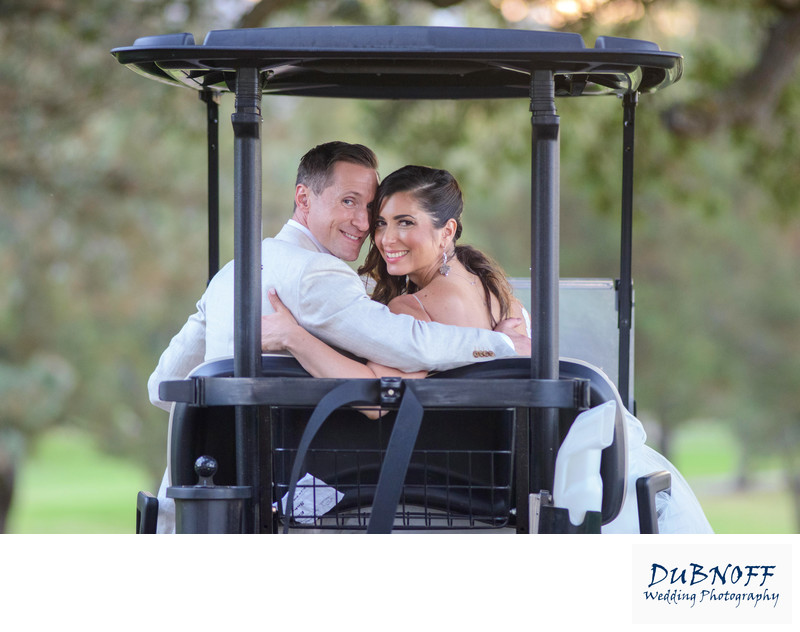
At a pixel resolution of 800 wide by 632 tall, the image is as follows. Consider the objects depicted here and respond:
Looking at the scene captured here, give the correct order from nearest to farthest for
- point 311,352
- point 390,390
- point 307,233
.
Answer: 1. point 390,390
2. point 311,352
3. point 307,233

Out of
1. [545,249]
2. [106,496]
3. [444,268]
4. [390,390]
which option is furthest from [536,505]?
[106,496]

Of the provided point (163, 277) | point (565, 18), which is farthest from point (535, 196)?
point (163, 277)

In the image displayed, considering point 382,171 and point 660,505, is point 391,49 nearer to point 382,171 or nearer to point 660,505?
point 660,505

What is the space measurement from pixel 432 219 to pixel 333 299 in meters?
0.38

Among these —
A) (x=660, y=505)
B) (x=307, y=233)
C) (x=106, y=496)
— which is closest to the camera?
(x=660, y=505)

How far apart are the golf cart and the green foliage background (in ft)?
15.7

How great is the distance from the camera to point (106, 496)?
17.2m

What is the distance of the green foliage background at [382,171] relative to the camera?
23.3ft

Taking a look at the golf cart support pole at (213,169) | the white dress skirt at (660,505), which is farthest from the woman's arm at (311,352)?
the golf cart support pole at (213,169)

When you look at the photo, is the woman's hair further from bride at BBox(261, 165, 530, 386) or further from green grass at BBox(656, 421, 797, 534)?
green grass at BBox(656, 421, 797, 534)

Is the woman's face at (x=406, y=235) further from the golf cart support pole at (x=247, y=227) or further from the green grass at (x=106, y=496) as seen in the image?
the green grass at (x=106, y=496)

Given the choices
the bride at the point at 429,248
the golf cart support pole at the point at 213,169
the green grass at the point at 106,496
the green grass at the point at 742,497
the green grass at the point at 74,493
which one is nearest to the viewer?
the bride at the point at 429,248

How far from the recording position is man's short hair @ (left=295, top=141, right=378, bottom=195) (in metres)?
2.32
